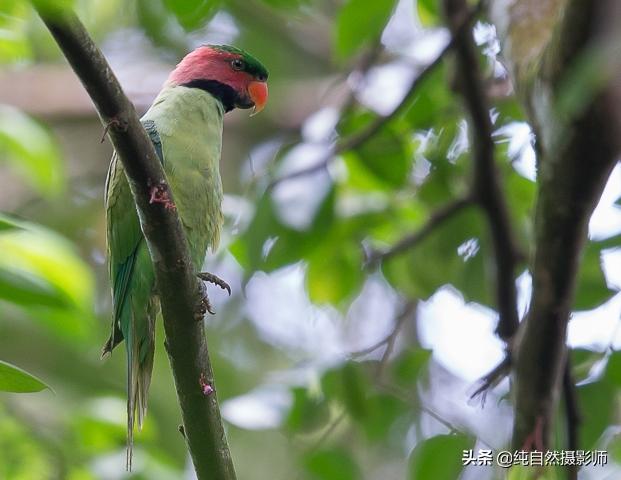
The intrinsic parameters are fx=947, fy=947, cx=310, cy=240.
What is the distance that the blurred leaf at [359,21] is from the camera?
2363 millimetres

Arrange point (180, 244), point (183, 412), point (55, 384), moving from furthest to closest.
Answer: point (55, 384) → point (183, 412) → point (180, 244)

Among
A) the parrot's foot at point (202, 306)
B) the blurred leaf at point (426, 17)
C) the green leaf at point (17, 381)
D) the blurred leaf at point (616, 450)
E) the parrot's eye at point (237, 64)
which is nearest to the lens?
the green leaf at point (17, 381)

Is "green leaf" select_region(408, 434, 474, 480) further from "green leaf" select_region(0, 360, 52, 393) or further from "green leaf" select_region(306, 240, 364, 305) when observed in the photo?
"green leaf" select_region(0, 360, 52, 393)

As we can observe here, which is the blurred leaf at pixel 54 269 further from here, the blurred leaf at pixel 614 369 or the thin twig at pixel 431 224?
the blurred leaf at pixel 614 369

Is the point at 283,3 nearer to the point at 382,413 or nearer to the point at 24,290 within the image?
the point at 24,290

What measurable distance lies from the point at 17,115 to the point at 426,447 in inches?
63.4

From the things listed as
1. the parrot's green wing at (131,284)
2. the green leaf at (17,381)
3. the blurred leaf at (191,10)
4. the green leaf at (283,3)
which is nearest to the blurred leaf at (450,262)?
the parrot's green wing at (131,284)

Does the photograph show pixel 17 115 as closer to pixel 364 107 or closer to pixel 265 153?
pixel 364 107

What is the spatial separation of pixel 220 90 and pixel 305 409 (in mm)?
1008

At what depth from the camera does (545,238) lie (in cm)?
213

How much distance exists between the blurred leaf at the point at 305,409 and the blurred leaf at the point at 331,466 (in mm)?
119

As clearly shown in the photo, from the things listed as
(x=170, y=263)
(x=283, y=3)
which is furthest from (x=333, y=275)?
(x=170, y=263)

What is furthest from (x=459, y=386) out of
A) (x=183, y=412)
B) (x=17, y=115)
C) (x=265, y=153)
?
(x=183, y=412)

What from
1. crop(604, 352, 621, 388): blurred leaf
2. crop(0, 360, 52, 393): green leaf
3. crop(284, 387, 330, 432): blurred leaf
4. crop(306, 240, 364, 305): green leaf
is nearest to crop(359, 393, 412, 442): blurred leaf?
crop(284, 387, 330, 432): blurred leaf
